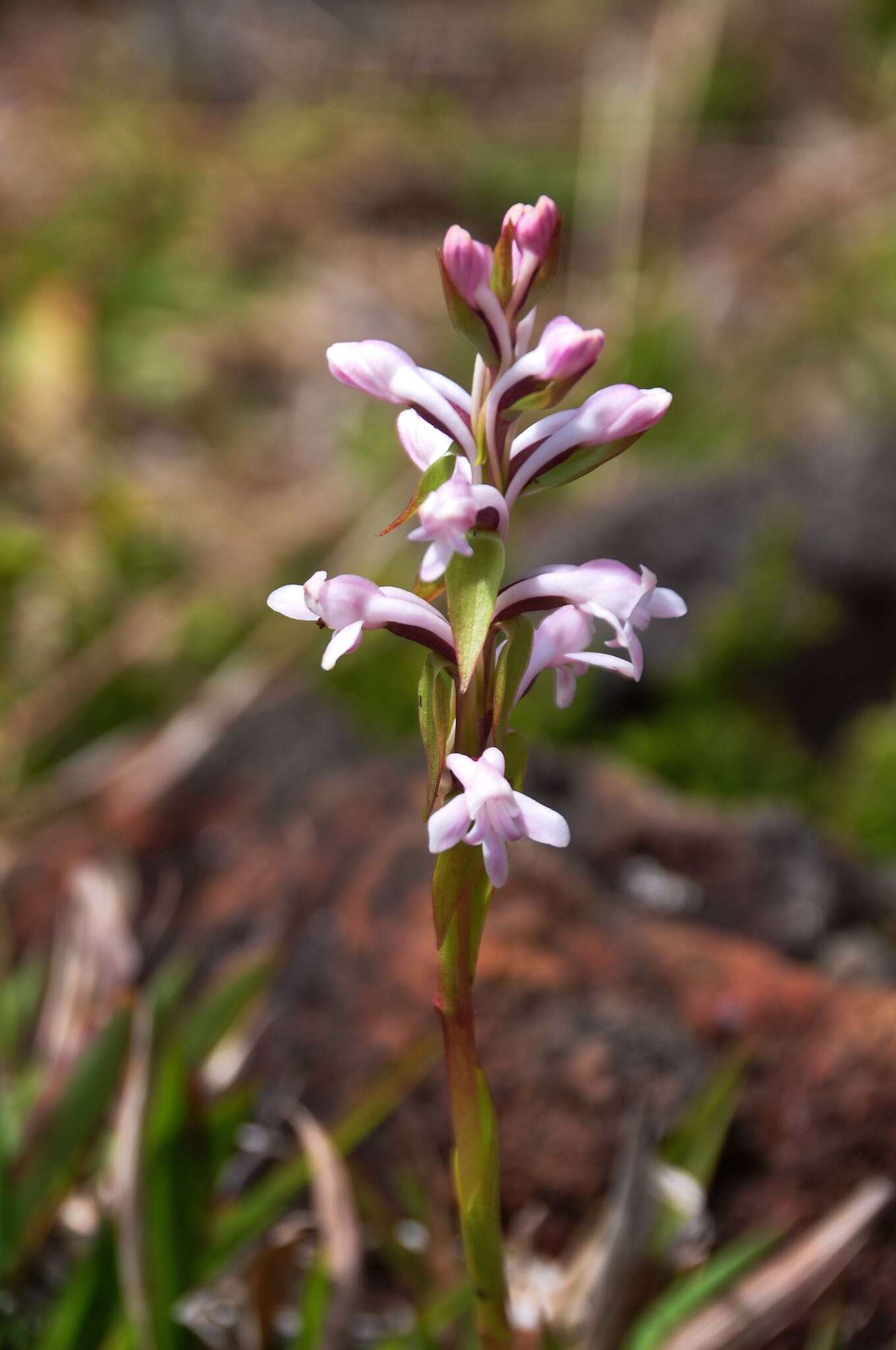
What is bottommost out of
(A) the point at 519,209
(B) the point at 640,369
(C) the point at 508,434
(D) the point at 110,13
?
(B) the point at 640,369

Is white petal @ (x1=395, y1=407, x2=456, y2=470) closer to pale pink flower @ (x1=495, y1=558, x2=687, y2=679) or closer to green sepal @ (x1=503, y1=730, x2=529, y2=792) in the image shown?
pale pink flower @ (x1=495, y1=558, x2=687, y2=679)

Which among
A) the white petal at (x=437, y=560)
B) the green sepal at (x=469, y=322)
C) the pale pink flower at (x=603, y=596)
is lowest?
the pale pink flower at (x=603, y=596)

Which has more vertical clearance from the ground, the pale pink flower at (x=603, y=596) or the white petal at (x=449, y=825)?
the pale pink flower at (x=603, y=596)

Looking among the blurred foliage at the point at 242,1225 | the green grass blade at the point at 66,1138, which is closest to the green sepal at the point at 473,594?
the blurred foliage at the point at 242,1225

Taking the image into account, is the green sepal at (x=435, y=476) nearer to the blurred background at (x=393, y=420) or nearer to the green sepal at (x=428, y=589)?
the green sepal at (x=428, y=589)

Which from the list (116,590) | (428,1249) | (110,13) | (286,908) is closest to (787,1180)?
(428,1249)

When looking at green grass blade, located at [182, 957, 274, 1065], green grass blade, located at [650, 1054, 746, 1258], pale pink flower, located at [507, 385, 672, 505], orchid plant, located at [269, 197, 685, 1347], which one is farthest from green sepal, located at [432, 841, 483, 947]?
green grass blade, located at [182, 957, 274, 1065]

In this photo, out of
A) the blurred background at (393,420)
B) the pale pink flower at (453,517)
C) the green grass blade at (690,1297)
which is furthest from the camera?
the blurred background at (393,420)

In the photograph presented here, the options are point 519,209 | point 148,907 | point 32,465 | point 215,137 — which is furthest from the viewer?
point 215,137

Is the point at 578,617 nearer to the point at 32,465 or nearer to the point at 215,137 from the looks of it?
the point at 32,465

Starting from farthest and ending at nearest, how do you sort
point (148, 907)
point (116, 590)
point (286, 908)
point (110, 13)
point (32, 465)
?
point (110, 13) → point (32, 465) → point (116, 590) → point (148, 907) → point (286, 908)
